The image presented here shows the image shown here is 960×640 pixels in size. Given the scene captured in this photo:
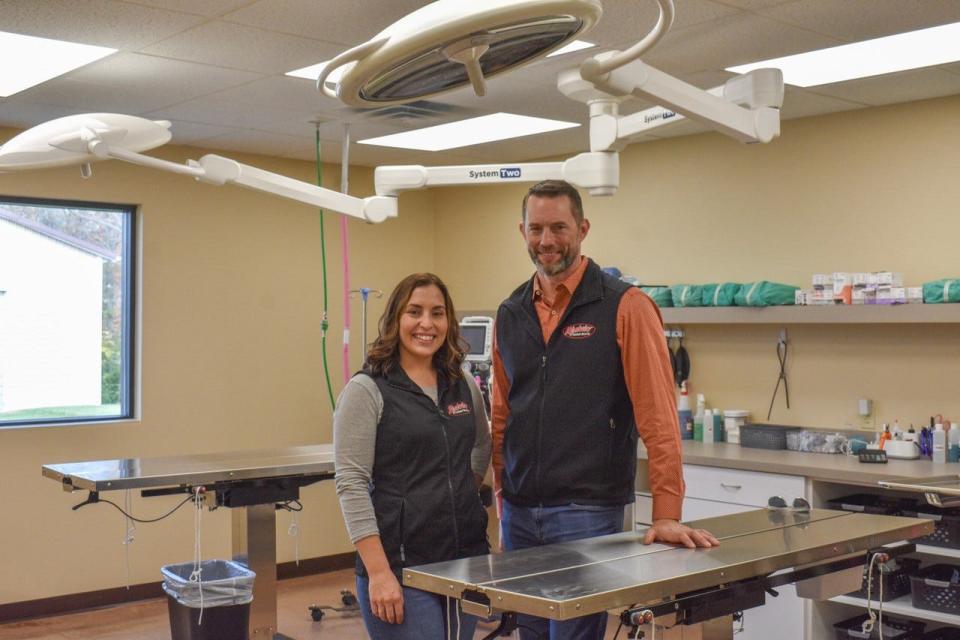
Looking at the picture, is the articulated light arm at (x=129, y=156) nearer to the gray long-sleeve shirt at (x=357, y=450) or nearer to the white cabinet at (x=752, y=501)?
the gray long-sleeve shirt at (x=357, y=450)

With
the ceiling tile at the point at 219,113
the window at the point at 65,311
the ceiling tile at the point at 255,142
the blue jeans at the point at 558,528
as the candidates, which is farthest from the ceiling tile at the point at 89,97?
the blue jeans at the point at 558,528

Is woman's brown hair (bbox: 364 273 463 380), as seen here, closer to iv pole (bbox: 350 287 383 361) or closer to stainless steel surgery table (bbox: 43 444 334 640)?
stainless steel surgery table (bbox: 43 444 334 640)

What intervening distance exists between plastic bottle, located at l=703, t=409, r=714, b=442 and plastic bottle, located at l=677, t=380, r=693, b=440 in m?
0.12

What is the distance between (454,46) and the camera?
156 cm

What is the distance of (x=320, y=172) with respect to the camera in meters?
5.99

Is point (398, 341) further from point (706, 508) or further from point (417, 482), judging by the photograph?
point (706, 508)

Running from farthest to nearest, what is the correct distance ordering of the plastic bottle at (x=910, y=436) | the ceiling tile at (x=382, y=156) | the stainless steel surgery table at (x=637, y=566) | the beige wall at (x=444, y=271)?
1. the ceiling tile at (x=382, y=156)
2. the beige wall at (x=444, y=271)
3. the plastic bottle at (x=910, y=436)
4. the stainless steel surgery table at (x=637, y=566)

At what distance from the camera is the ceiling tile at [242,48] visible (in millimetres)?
3480

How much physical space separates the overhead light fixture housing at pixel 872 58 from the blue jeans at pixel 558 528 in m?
1.99

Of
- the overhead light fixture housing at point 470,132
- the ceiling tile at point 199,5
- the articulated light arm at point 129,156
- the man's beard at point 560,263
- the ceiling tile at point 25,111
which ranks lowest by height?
the man's beard at point 560,263

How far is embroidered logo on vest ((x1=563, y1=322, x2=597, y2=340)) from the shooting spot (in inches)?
101

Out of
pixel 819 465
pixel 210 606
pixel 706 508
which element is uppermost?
pixel 819 465

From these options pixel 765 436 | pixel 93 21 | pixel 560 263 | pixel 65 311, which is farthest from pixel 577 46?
pixel 65 311

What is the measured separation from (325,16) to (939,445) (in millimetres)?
2862
